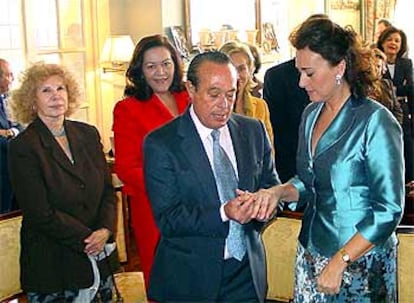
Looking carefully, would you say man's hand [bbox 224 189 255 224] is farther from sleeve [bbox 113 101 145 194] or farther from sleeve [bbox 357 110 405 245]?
sleeve [bbox 113 101 145 194]

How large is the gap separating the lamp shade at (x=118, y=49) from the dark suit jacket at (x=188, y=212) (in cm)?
321

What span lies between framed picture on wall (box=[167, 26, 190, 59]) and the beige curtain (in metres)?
3.26

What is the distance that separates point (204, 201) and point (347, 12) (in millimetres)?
6521

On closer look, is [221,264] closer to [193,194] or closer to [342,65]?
[193,194]

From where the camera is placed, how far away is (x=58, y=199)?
2.25m

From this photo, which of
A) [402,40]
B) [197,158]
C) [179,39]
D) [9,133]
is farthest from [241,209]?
[179,39]

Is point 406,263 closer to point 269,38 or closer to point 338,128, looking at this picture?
point 338,128

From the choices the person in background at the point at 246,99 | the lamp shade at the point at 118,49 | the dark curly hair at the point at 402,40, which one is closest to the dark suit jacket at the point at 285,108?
the person in background at the point at 246,99

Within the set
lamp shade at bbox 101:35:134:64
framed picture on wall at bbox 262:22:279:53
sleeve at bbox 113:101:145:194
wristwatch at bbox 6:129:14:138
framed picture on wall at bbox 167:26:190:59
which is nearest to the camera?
sleeve at bbox 113:101:145:194

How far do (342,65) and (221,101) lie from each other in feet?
1.02

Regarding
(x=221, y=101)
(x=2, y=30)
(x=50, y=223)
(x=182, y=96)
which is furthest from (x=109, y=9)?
(x=221, y=101)

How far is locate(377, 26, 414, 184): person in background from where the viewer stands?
3973 mm

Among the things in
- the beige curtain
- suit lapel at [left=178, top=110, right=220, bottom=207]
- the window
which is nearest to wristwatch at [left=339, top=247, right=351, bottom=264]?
suit lapel at [left=178, top=110, right=220, bottom=207]

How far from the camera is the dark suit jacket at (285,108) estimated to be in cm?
296
